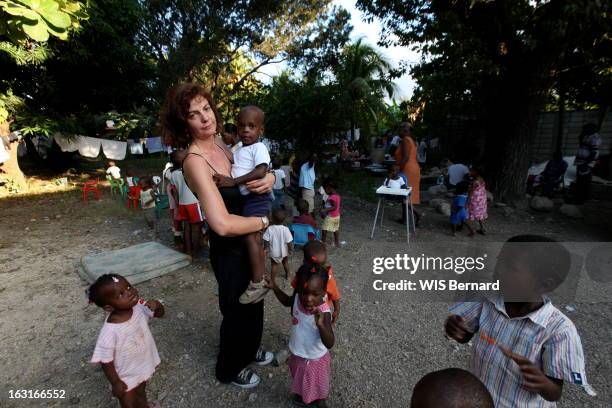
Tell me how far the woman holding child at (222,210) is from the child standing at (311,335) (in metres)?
0.31

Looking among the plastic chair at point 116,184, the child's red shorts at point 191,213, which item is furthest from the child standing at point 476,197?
the plastic chair at point 116,184

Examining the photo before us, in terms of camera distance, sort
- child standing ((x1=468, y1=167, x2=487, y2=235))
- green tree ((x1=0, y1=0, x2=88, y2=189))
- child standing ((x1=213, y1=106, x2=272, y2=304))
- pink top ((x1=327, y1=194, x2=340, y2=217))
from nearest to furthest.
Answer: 1. green tree ((x1=0, y1=0, x2=88, y2=189))
2. child standing ((x1=213, y1=106, x2=272, y2=304))
3. pink top ((x1=327, y1=194, x2=340, y2=217))
4. child standing ((x1=468, y1=167, x2=487, y2=235))

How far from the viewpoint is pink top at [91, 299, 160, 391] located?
1.77 m

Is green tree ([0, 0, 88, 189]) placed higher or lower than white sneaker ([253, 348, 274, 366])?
higher

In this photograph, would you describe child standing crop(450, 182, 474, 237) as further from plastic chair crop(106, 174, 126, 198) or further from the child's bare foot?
plastic chair crop(106, 174, 126, 198)

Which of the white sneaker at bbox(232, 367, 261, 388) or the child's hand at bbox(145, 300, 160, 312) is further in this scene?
the white sneaker at bbox(232, 367, 261, 388)

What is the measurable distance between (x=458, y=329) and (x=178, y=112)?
1.81 meters

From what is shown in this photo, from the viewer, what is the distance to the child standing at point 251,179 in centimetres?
194

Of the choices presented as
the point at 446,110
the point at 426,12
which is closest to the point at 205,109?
the point at 426,12

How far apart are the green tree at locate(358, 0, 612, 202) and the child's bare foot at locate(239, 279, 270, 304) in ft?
17.2

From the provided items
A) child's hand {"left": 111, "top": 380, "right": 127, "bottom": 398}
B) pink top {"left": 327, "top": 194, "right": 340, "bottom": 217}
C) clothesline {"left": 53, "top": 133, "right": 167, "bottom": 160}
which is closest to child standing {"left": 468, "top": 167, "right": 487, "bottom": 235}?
pink top {"left": 327, "top": 194, "right": 340, "bottom": 217}

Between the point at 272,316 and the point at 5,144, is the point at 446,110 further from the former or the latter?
the point at 5,144

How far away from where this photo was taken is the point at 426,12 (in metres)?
6.99

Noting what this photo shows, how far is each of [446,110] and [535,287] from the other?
30.0 ft
